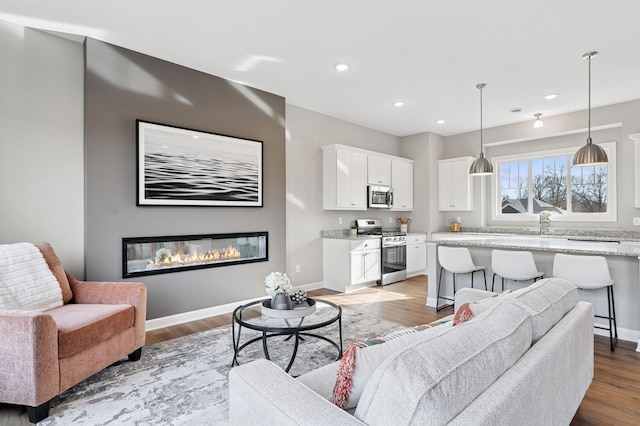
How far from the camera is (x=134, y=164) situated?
3.50m

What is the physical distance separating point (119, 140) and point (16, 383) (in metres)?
2.22

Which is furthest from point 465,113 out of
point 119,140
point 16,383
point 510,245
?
point 16,383

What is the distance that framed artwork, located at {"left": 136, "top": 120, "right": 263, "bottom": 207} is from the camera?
11.7 feet

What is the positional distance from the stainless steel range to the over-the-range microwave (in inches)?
13.7

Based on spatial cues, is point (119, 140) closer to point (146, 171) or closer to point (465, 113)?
point (146, 171)

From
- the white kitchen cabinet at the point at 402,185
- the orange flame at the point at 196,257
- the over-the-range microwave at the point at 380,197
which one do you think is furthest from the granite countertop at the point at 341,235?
the orange flame at the point at 196,257

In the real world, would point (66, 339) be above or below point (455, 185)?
below

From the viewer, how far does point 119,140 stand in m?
3.41

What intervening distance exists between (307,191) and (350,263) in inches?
50.9

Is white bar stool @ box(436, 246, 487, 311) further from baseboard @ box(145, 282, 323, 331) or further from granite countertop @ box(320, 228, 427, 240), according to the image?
baseboard @ box(145, 282, 323, 331)

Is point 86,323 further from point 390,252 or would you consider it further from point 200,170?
point 390,252

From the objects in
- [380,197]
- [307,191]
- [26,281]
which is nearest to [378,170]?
[380,197]

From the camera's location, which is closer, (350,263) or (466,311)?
(466,311)

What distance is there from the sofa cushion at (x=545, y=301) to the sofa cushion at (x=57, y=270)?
3.14m
